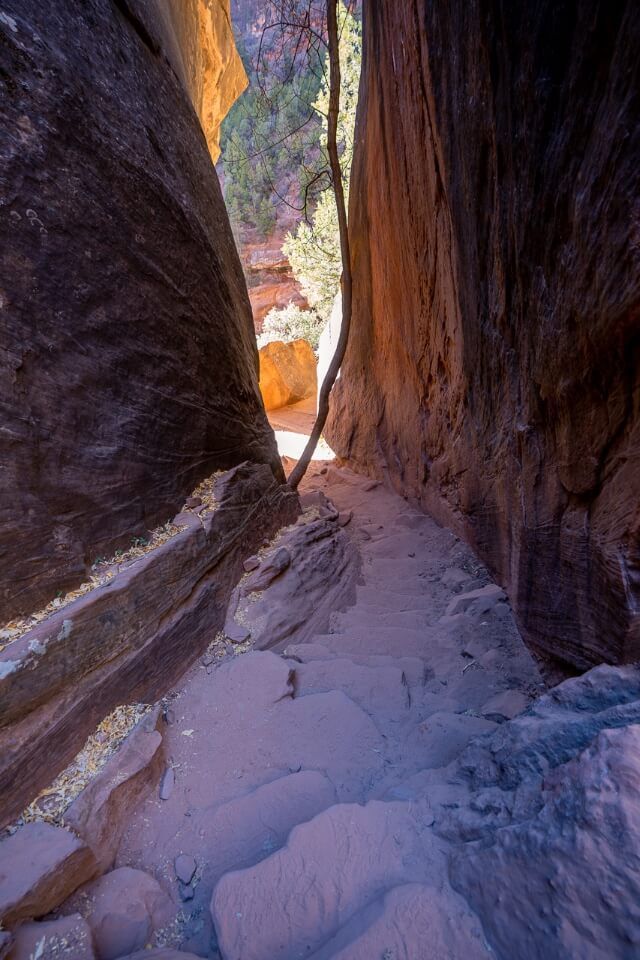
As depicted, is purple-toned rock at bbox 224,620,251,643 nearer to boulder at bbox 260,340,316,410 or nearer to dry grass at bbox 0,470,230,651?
dry grass at bbox 0,470,230,651

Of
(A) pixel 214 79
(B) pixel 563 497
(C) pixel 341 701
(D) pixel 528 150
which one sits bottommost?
(C) pixel 341 701

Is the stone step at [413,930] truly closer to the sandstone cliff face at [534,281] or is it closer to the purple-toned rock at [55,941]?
the purple-toned rock at [55,941]

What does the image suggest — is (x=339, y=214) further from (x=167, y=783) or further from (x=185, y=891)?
(x=185, y=891)

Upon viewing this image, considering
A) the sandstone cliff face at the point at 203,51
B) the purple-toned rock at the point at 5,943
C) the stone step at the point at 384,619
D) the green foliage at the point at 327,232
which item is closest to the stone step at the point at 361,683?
the stone step at the point at 384,619

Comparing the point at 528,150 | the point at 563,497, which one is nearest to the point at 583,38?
the point at 528,150

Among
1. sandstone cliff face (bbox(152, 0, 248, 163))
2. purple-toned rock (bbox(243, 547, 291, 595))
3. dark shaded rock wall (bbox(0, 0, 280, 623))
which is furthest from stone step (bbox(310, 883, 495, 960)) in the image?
sandstone cliff face (bbox(152, 0, 248, 163))

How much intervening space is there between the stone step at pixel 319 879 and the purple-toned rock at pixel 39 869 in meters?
0.48

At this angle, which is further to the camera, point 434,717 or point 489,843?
point 434,717

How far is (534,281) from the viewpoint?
1.83 metres

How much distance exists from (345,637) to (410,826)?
1.52 meters

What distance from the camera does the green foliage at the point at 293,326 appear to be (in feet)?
58.1

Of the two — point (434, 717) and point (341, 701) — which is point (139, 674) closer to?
point (341, 701)

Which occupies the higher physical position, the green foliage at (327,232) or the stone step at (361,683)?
the green foliage at (327,232)

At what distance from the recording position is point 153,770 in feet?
5.69
